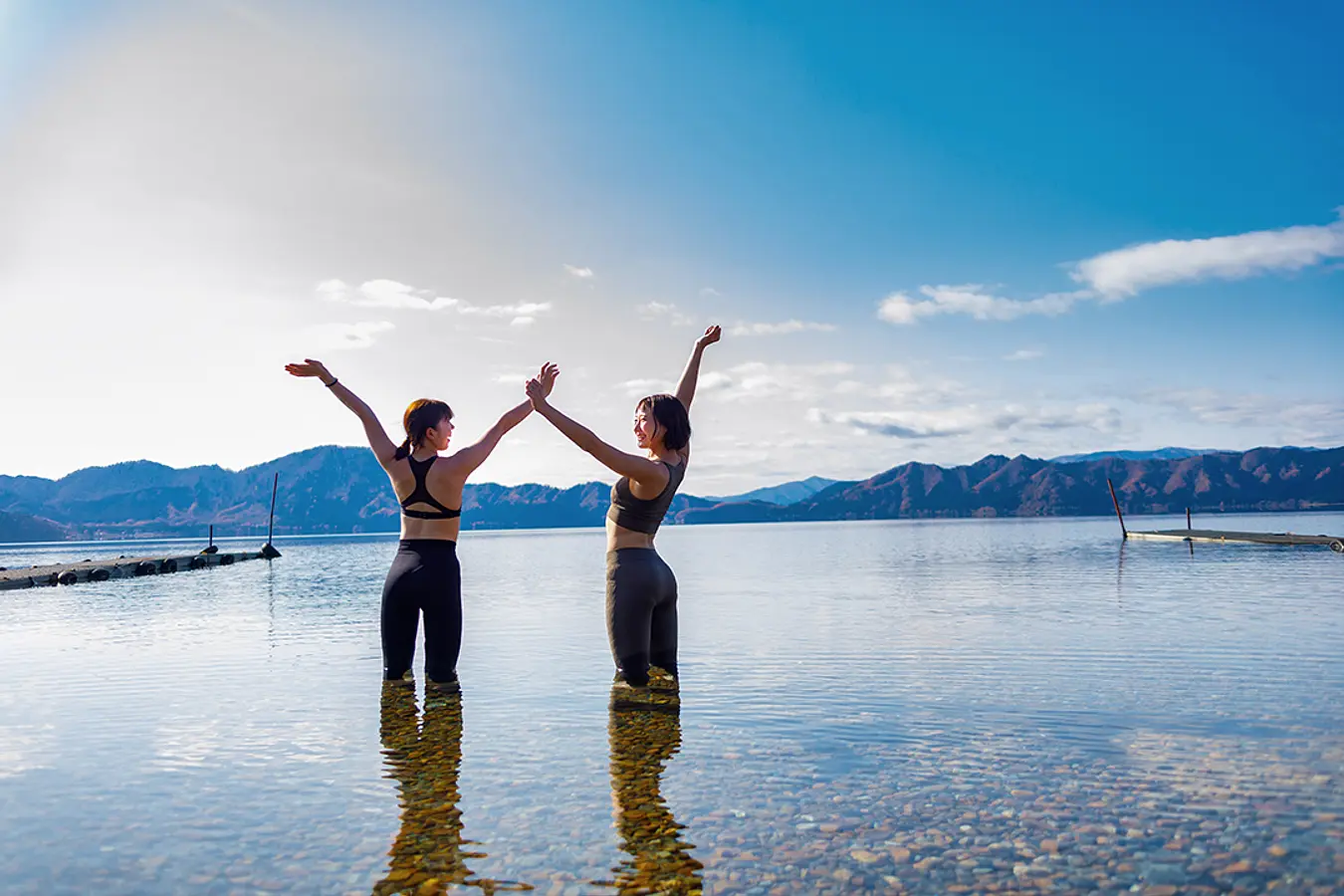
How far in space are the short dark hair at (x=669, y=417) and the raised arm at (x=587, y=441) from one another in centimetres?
41

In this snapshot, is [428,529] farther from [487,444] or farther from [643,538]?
[643,538]

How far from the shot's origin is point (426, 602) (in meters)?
9.81

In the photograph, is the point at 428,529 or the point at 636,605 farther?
the point at 428,529

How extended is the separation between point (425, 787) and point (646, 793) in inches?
73.2

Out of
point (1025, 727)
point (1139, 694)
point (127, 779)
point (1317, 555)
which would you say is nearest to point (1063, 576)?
point (1317, 555)

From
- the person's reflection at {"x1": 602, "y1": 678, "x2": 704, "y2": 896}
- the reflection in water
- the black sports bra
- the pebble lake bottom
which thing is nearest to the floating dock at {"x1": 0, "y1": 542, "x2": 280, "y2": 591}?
the pebble lake bottom

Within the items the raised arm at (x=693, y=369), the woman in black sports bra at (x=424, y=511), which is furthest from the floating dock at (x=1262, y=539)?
the woman in black sports bra at (x=424, y=511)

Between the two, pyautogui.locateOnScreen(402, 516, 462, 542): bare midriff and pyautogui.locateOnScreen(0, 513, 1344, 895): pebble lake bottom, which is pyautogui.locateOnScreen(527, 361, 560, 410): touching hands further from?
pyautogui.locateOnScreen(0, 513, 1344, 895): pebble lake bottom

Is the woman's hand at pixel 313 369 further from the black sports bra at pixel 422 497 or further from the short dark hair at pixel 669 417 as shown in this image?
the short dark hair at pixel 669 417

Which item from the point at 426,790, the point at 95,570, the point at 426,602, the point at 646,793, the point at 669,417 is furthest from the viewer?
the point at 95,570

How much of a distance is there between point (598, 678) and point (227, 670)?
658cm

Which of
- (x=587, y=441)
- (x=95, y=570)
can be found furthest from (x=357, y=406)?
(x=95, y=570)

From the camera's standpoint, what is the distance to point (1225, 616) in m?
21.9

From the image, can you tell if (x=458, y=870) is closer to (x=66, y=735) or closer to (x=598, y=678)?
(x=66, y=735)
